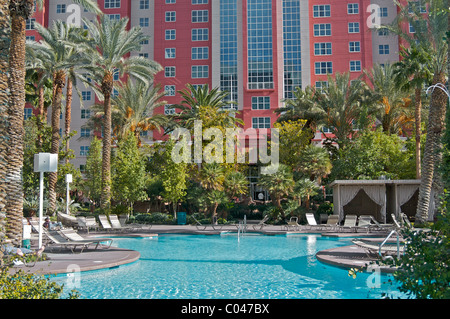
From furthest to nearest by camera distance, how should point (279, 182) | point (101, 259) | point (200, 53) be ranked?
point (200, 53)
point (279, 182)
point (101, 259)

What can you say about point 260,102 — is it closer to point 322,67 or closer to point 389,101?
point 322,67

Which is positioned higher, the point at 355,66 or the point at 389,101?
the point at 355,66

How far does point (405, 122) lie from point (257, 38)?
1908 centimetres

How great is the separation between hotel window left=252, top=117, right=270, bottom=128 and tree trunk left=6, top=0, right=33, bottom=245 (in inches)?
1370

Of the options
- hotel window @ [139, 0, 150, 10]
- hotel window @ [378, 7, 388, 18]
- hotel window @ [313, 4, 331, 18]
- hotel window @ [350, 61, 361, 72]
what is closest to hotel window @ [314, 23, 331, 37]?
hotel window @ [313, 4, 331, 18]

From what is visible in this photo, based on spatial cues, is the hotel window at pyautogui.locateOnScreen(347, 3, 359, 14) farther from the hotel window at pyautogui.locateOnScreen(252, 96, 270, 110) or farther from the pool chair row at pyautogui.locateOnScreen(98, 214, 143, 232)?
the pool chair row at pyautogui.locateOnScreen(98, 214, 143, 232)

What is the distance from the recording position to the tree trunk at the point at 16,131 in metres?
13.4

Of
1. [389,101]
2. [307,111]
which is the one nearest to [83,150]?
[307,111]

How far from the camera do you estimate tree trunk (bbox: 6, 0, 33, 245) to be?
44.1ft

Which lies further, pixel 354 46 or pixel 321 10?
pixel 321 10

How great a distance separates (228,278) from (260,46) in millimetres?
40973

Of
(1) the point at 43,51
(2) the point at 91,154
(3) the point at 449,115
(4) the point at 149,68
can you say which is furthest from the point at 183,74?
(3) the point at 449,115

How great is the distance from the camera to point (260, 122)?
157 feet

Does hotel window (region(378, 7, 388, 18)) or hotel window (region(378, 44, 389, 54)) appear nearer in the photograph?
hotel window (region(378, 7, 388, 18))
